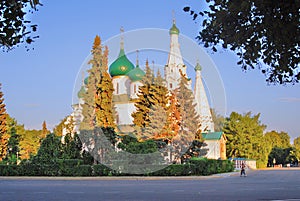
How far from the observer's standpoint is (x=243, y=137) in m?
63.7

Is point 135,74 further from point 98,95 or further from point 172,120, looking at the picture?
point 98,95

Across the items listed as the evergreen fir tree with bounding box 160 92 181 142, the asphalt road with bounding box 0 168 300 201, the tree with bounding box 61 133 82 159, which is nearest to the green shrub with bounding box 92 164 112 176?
the asphalt road with bounding box 0 168 300 201

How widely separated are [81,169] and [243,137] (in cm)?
3606

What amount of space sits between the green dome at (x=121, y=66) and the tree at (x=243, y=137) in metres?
19.4

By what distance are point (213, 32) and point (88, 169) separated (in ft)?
87.5

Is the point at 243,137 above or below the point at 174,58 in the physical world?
below

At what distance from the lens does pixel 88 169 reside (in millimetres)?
33031

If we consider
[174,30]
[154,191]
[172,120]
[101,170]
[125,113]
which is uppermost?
[174,30]

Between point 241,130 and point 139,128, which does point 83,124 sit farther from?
point 241,130

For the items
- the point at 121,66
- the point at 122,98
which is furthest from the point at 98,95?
the point at 122,98

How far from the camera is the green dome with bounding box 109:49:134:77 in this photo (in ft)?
178

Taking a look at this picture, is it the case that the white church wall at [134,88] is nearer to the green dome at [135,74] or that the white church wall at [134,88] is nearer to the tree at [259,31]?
the green dome at [135,74]

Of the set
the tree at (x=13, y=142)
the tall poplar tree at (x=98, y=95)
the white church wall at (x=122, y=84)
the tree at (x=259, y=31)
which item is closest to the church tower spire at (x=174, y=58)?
the white church wall at (x=122, y=84)

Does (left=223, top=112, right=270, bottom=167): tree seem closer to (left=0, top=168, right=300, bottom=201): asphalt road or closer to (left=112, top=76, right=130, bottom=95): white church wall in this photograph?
(left=112, top=76, right=130, bottom=95): white church wall
